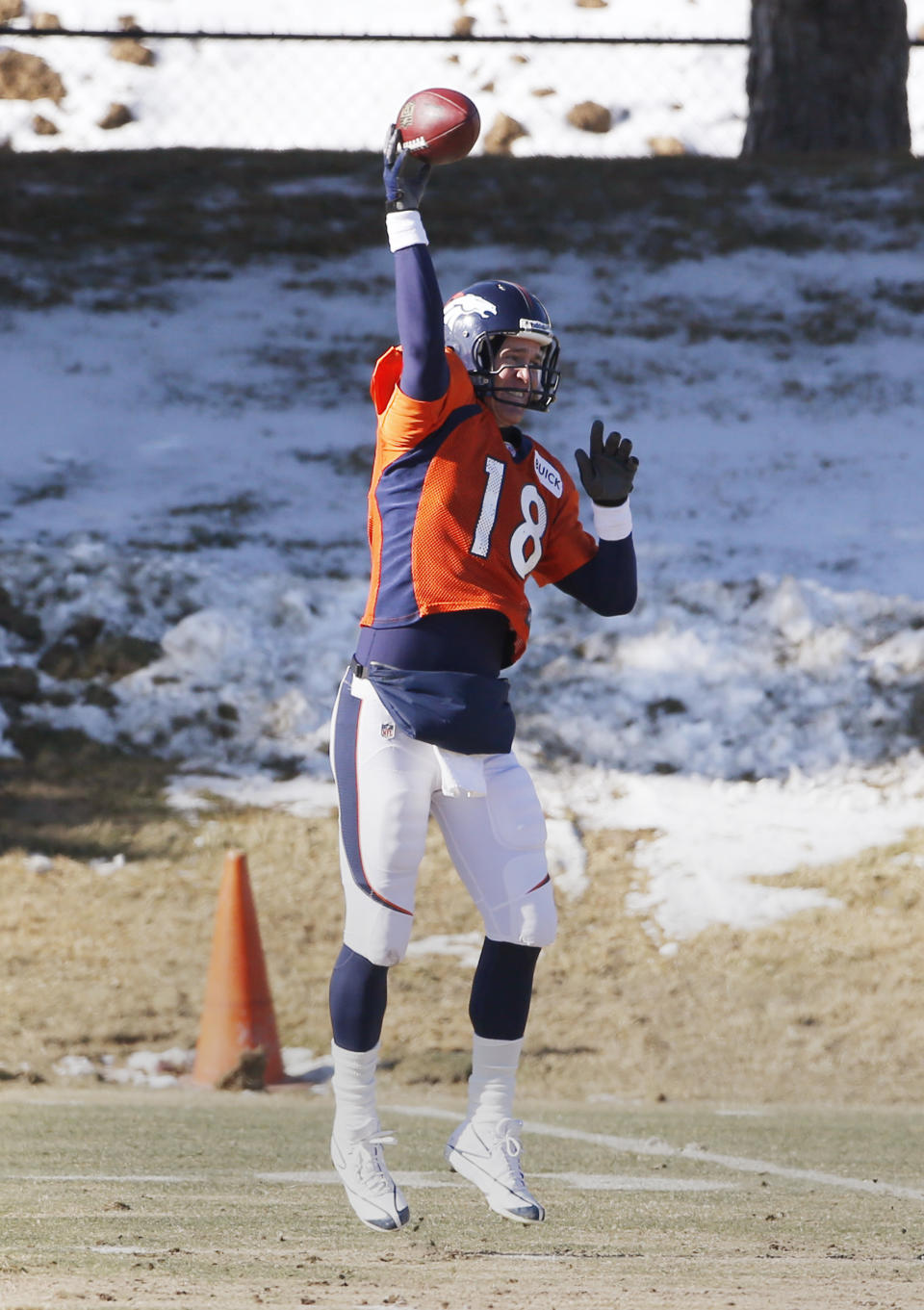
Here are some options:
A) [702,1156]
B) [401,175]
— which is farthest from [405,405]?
[702,1156]

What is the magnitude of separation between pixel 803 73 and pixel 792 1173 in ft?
41.8

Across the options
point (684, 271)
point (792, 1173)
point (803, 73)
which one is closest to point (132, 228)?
point (684, 271)

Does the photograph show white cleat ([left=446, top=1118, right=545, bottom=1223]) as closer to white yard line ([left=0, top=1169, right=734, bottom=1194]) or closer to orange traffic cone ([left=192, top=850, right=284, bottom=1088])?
white yard line ([left=0, top=1169, right=734, bottom=1194])

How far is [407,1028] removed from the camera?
315 inches

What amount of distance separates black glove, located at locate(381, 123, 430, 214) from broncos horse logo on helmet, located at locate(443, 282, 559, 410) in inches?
10.4

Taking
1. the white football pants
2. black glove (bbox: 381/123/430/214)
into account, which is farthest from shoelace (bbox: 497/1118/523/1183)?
black glove (bbox: 381/123/430/214)

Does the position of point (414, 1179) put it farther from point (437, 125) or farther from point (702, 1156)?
point (437, 125)

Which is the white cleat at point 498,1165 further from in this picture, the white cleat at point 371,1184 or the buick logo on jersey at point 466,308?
the buick logo on jersey at point 466,308

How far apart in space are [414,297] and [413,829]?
3.98 feet

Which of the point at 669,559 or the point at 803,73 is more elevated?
the point at 803,73

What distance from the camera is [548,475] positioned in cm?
444

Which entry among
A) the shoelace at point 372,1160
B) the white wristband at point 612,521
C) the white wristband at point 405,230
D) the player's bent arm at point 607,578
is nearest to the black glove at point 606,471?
the white wristband at point 612,521

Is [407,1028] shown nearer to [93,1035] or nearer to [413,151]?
[93,1035]

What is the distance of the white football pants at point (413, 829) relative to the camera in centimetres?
410
